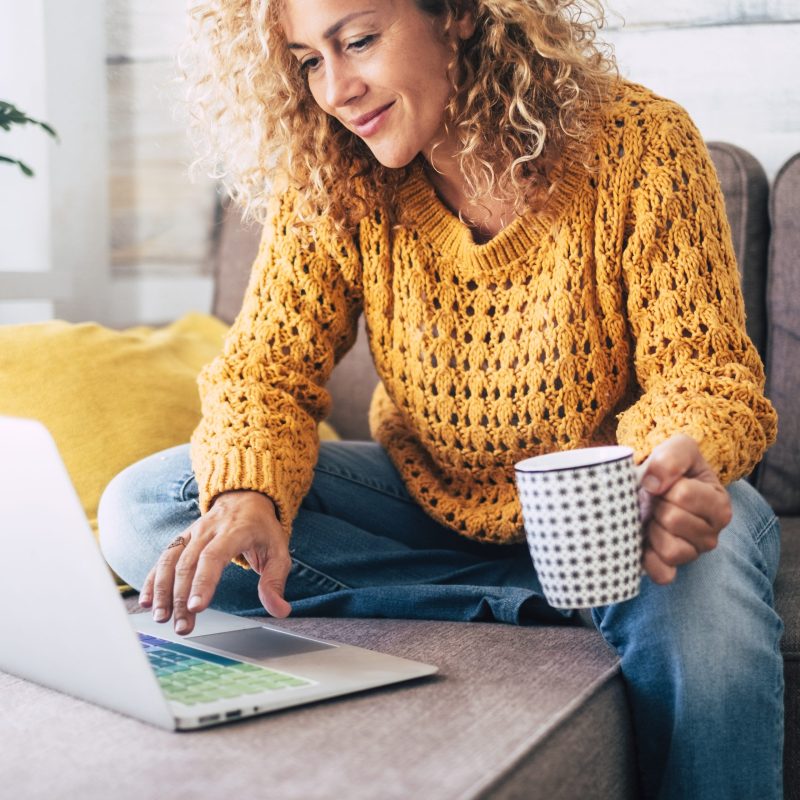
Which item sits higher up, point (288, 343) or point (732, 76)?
point (732, 76)

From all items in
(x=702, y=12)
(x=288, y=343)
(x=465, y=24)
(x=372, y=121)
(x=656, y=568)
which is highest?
(x=702, y=12)

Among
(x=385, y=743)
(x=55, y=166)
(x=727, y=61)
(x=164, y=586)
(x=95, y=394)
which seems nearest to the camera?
(x=385, y=743)

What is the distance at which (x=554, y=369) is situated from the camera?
111 centimetres

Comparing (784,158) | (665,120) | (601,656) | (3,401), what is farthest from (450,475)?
(784,158)

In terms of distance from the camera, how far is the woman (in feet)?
3.02

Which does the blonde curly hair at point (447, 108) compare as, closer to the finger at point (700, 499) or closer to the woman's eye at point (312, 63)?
the woman's eye at point (312, 63)

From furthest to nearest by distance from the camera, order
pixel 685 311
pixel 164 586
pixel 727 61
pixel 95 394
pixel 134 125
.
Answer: pixel 134 125, pixel 727 61, pixel 95 394, pixel 685 311, pixel 164 586

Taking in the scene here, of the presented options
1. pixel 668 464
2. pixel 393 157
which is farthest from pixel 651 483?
pixel 393 157

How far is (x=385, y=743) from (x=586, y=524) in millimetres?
218

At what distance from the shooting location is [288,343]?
1248 mm

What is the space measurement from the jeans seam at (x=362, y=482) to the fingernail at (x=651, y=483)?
518mm

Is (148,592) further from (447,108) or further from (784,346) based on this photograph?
(784,346)

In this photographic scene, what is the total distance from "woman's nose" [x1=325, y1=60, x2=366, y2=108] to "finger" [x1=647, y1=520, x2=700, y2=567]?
1.87ft

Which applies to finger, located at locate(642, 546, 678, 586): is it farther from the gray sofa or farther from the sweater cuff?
the sweater cuff
